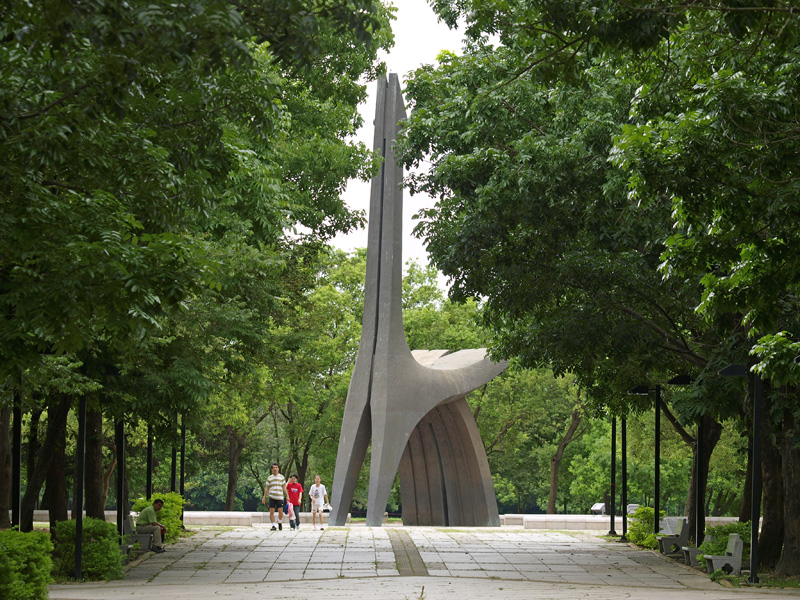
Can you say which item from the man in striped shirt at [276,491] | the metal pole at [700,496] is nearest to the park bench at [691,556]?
the metal pole at [700,496]

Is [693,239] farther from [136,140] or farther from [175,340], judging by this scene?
[175,340]

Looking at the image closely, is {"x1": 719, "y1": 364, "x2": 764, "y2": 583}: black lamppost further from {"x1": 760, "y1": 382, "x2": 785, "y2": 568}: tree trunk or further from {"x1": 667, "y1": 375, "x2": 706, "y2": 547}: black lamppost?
{"x1": 667, "y1": 375, "x2": 706, "y2": 547}: black lamppost

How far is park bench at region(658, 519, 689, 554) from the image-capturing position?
1897 cm

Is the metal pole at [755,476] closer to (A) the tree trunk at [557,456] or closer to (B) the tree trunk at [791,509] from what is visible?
(B) the tree trunk at [791,509]

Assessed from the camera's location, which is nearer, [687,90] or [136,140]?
[136,140]

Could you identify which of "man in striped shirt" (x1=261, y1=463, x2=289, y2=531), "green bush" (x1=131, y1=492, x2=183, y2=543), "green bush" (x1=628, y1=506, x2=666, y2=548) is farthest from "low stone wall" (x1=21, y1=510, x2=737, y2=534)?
"green bush" (x1=628, y1=506, x2=666, y2=548)

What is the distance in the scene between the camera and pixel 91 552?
14.2 metres

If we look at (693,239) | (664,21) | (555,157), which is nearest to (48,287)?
(664,21)

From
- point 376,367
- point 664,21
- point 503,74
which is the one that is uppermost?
point 503,74

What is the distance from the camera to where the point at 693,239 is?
10656 mm

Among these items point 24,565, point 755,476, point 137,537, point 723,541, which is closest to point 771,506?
point 723,541

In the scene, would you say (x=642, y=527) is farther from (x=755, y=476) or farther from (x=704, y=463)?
(x=755, y=476)

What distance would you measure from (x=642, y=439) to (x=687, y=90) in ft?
93.2

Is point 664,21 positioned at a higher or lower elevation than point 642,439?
higher
